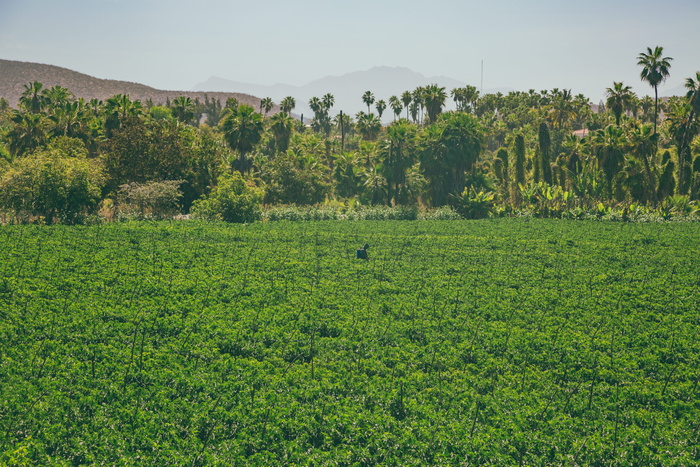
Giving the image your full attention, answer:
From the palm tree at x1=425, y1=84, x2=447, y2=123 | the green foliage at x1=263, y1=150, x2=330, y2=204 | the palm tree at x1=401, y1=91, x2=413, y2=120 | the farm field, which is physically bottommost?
the farm field

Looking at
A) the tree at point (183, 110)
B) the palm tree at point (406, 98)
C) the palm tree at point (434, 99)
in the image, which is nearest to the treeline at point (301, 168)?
the tree at point (183, 110)

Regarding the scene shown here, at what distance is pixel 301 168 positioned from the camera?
58.9 meters

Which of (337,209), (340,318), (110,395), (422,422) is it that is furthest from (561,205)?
(110,395)

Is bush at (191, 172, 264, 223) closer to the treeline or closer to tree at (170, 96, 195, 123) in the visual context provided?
the treeline

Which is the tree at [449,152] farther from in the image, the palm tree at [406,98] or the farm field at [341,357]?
the palm tree at [406,98]

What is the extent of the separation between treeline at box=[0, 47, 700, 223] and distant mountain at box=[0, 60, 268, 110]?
116 meters

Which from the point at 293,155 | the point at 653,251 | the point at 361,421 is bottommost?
the point at 361,421

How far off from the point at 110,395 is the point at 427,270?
17.9 m

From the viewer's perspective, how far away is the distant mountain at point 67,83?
16888cm

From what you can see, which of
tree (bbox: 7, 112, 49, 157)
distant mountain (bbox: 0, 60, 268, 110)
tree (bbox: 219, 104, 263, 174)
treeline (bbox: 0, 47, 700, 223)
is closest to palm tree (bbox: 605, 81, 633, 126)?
treeline (bbox: 0, 47, 700, 223)

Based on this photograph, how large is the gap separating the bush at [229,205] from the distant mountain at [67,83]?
136 meters

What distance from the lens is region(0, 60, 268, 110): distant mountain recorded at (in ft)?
554

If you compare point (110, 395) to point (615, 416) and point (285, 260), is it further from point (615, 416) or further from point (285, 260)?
point (285, 260)

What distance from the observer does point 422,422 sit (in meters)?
12.1
